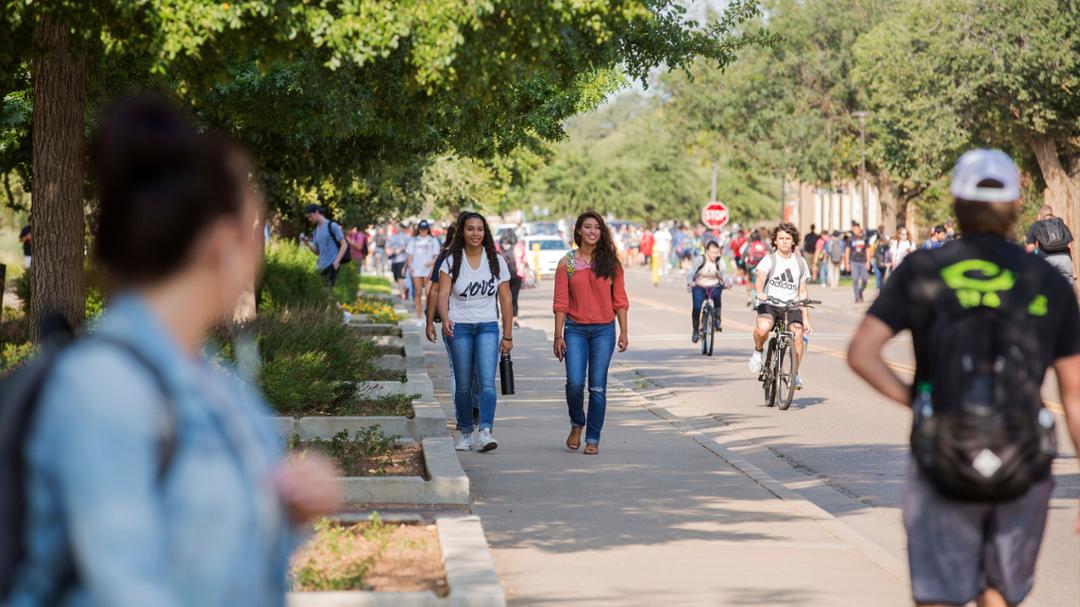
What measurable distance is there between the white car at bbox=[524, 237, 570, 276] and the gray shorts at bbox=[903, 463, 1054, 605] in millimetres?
52587

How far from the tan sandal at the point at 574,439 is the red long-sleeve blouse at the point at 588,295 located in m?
0.85

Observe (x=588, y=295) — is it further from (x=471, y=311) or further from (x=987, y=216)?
(x=987, y=216)

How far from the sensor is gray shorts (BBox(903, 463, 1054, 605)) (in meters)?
4.38

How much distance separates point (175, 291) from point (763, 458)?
10277 millimetres

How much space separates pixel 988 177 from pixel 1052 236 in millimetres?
17511

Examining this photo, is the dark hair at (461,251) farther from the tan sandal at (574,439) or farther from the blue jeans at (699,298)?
the blue jeans at (699,298)

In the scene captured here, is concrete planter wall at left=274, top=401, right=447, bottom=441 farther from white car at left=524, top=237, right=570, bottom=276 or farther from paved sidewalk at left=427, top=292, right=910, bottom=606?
white car at left=524, top=237, right=570, bottom=276

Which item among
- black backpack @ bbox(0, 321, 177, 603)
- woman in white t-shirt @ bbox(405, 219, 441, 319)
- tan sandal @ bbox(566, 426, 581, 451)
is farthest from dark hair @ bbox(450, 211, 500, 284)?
woman in white t-shirt @ bbox(405, 219, 441, 319)

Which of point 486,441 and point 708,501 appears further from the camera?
point 486,441

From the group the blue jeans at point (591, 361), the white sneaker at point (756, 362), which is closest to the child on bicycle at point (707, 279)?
the white sneaker at point (756, 362)

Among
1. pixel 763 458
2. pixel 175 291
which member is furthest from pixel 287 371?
pixel 175 291

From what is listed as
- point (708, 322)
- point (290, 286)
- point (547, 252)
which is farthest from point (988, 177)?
Answer: point (547, 252)

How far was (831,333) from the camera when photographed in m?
28.4

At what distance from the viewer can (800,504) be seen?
9.65 meters
